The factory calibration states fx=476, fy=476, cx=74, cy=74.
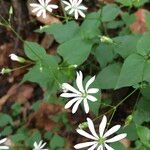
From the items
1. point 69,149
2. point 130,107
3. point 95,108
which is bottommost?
point 69,149

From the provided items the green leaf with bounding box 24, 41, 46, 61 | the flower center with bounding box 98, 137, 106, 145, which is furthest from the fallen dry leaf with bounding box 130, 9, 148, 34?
the flower center with bounding box 98, 137, 106, 145

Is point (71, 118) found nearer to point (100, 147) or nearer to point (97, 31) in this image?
point (97, 31)

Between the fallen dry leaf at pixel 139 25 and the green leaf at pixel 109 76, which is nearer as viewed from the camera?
the green leaf at pixel 109 76

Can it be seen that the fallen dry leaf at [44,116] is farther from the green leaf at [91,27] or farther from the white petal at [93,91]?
the white petal at [93,91]

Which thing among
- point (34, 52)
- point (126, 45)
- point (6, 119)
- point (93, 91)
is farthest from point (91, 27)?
point (6, 119)

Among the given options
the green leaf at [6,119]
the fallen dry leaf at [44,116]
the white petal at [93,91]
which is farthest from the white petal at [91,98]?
the green leaf at [6,119]

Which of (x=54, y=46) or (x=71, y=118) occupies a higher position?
(x=54, y=46)

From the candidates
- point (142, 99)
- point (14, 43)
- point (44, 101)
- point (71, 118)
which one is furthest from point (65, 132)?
point (14, 43)
